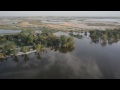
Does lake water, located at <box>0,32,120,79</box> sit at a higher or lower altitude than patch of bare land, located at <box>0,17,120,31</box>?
lower

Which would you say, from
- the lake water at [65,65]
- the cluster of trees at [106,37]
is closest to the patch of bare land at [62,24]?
the cluster of trees at [106,37]

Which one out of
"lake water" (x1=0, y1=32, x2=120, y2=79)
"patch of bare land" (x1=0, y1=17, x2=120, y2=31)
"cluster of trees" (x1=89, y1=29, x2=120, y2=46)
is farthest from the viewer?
"patch of bare land" (x1=0, y1=17, x2=120, y2=31)

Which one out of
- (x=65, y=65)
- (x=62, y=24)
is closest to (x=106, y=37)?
(x=65, y=65)

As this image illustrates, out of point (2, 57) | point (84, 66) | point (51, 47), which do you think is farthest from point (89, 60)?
point (2, 57)

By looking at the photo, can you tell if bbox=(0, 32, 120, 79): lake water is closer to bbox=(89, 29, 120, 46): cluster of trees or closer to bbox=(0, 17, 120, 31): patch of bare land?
bbox=(89, 29, 120, 46): cluster of trees

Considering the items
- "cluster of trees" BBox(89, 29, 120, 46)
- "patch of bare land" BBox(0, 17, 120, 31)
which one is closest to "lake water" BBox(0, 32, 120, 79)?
"cluster of trees" BBox(89, 29, 120, 46)

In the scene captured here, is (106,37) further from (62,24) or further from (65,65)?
(62,24)

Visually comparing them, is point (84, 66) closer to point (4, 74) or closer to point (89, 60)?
point (89, 60)

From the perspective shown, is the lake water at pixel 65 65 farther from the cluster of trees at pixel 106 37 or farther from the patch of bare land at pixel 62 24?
the patch of bare land at pixel 62 24
